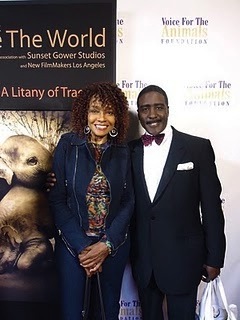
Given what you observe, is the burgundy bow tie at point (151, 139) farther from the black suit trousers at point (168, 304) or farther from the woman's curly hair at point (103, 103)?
the black suit trousers at point (168, 304)

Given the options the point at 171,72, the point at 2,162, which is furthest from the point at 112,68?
the point at 2,162

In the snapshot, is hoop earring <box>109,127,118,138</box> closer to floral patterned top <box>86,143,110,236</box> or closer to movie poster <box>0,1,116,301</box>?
floral patterned top <box>86,143,110,236</box>

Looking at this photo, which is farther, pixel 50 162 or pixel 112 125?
pixel 50 162

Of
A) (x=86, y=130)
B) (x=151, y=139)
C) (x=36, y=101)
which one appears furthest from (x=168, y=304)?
(x=36, y=101)

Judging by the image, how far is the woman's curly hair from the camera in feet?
6.40

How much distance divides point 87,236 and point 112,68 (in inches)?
40.5

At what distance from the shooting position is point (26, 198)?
8.14ft

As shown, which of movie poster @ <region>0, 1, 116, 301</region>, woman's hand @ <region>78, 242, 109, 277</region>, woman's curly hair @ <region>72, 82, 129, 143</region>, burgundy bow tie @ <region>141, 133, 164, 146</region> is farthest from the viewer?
movie poster @ <region>0, 1, 116, 301</region>

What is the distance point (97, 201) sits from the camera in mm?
1882

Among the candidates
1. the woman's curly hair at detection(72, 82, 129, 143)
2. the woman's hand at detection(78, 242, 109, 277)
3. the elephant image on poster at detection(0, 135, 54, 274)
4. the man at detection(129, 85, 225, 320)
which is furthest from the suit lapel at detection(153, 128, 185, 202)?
the elephant image on poster at detection(0, 135, 54, 274)

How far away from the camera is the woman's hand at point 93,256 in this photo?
1.83 metres

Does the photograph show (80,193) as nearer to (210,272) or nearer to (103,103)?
(103,103)

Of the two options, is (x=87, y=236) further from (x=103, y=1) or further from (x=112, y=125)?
(x=103, y=1)

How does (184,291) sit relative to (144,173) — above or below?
below
